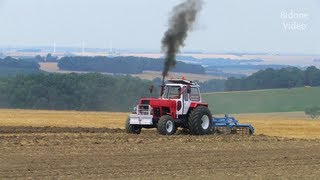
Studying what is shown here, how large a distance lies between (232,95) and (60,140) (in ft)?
246

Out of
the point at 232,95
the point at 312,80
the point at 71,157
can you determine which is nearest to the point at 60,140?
the point at 71,157

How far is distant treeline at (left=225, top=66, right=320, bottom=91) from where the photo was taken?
112m

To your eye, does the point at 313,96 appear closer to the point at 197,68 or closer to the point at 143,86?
the point at 143,86

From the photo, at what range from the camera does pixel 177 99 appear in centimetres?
3341

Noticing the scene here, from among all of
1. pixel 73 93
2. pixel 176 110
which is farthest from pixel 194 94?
pixel 73 93

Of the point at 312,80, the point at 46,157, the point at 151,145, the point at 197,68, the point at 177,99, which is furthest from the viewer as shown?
the point at 197,68

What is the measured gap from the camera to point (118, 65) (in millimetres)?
136000

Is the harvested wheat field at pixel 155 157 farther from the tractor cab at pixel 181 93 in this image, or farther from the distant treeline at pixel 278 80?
the distant treeline at pixel 278 80

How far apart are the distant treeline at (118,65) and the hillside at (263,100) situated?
67.3ft

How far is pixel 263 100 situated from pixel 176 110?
68396mm

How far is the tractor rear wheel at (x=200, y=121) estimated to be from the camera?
33188mm

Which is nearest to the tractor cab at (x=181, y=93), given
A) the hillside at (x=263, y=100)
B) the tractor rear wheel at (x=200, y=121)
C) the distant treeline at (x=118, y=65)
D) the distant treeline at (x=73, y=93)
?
the tractor rear wheel at (x=200, y=121)

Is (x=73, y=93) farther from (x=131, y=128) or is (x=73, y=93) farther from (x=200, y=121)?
(x=200, y=121)

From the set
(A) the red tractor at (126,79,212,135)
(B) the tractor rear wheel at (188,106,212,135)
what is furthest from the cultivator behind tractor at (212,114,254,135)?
(A) the red tractor at (126,79,212,135)
